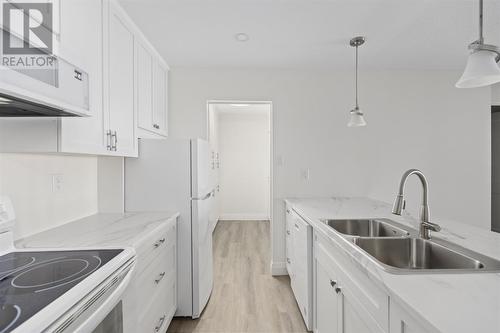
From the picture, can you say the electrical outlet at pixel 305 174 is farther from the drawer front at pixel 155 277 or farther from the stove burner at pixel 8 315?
the stove burner at pixel 8 315

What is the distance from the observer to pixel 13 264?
1.06 meters

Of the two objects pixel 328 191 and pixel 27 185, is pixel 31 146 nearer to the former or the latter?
pixel 27 185

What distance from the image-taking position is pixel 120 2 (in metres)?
1.78

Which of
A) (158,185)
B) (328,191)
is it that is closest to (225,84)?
(158,185)

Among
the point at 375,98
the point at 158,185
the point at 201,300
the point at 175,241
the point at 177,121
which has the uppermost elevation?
the point at 375,98

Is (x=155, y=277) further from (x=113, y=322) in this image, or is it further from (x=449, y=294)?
(x=449, y=294)

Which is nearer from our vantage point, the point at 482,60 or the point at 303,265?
the point at 482,60

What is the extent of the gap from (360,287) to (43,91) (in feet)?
4.56

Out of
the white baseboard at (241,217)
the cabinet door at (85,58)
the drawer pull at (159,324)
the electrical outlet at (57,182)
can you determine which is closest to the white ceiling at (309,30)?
the cabinet door at (85,58)

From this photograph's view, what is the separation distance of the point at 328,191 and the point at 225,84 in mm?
1790

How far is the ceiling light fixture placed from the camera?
2.23 m

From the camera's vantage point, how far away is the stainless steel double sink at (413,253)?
40.1 inches

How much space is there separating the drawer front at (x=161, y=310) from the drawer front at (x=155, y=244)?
0.27 m

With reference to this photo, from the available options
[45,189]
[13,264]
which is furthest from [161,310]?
[45,189]
